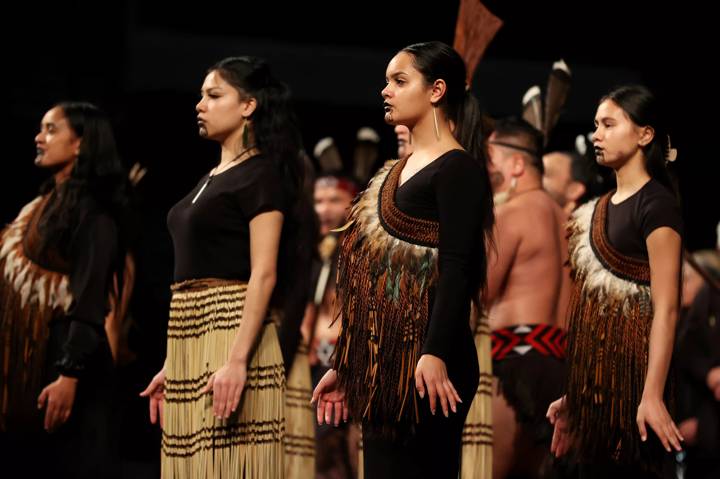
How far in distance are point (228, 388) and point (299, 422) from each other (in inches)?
57.5

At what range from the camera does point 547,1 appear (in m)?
7.28

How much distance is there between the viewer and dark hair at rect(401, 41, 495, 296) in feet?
10.2

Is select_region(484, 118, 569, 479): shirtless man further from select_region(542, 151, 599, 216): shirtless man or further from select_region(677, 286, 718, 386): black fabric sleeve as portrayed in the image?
select_region(677, 286, 718, 386): black fabric sleeve

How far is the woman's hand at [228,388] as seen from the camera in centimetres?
349

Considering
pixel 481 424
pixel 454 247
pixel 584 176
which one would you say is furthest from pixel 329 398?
pixel 584 176

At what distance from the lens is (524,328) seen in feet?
14.8

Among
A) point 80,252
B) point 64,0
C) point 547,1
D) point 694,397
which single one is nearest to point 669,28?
point 547,1

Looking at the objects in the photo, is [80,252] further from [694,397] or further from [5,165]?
[694,397]

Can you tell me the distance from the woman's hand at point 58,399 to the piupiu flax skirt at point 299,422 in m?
0.88

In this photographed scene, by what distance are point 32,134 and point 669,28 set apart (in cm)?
349

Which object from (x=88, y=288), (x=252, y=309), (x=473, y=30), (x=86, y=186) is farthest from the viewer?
(x=473, y=30)

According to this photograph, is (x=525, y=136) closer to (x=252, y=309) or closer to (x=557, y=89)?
(x=557, y=89)

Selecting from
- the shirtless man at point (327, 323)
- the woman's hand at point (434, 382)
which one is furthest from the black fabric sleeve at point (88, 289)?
the woman's hand at point (434, 382)

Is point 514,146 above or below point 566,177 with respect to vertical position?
below
